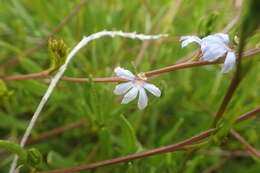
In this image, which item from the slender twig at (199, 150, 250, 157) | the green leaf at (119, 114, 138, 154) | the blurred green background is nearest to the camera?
the green leaf at (119, 114, 138, 154)

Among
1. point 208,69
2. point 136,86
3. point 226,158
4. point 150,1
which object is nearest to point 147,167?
point 136,86

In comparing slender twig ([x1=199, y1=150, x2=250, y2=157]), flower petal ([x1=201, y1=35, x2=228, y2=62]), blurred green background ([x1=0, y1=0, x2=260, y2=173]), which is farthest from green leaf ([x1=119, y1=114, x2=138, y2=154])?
slender twig ([x1=199, y1=150, x2=250, y2=157])

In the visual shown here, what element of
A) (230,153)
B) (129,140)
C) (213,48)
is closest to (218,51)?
(213,48)

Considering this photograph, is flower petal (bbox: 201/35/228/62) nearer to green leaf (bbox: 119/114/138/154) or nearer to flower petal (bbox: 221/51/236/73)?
flower petal (bbox: 221/51/236/73)

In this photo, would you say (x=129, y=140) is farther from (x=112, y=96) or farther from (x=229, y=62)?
(x=229, y=62)

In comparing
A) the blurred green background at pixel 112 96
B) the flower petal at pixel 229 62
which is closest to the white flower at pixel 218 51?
the flower petal at pixel 229 62

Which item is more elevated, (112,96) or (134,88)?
(112,96)

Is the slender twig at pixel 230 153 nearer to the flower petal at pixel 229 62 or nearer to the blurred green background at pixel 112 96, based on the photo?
the blurred green background at pixel 112 96

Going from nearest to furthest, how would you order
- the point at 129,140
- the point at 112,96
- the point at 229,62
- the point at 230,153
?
the point at 229,62
the point at 129,140
the point at 112,96
the point at 230,153

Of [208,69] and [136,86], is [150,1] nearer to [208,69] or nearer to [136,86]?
[208,69]
